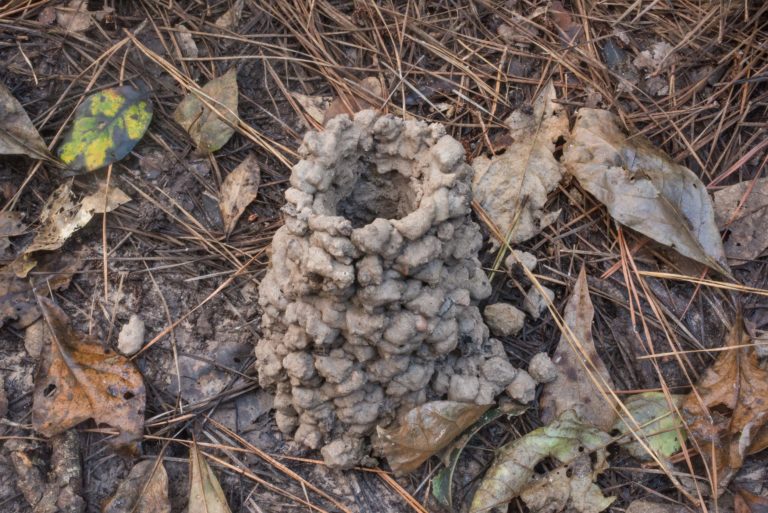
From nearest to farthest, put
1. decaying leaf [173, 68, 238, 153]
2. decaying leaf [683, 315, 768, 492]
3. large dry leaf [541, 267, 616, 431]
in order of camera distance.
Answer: decaying leaf [683, 315, 768, 492]
large dry leaf [541, 267, 616, 431]
decaying leaf [173, 68, 238, 153]

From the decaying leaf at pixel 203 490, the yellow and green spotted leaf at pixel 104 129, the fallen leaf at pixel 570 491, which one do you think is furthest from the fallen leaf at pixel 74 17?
the fallen leaf at pixel 570 491

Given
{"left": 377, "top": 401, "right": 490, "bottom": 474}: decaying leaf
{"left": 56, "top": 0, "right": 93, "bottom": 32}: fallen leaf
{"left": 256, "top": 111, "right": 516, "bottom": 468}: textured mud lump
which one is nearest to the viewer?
{"left": 256, "top": 111, "right": 516, "bottom": 468}: textured mud lump

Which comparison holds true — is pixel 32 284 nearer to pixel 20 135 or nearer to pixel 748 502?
pixel 20 135

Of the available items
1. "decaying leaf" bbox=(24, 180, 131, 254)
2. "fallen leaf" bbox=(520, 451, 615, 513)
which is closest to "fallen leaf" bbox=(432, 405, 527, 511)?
"fallen leaf" bbox=(520, 451, 615, 513)

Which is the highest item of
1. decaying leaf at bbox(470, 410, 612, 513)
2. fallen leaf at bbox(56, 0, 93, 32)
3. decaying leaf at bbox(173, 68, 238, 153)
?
fallen leaf at bbox(56, 0, 93, 32)

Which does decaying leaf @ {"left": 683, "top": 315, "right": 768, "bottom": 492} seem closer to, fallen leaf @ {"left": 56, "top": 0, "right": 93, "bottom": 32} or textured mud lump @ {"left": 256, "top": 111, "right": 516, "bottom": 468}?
textured mud lump @ {"left": 256, "top": 111, "right": 516, "bottom": 468}

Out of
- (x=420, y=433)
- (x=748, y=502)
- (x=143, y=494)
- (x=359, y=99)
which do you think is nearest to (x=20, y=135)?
(x=359, y=99)

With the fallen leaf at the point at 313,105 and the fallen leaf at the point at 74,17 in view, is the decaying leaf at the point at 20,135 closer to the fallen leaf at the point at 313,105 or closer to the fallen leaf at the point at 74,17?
the fallen leaf at the point at 74,17
